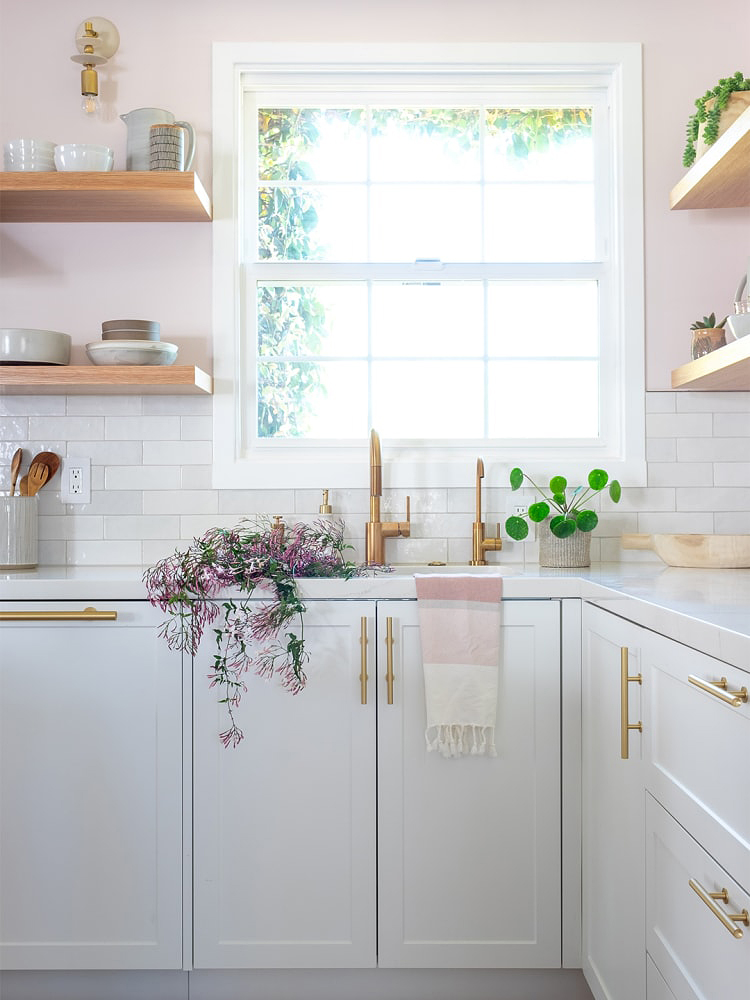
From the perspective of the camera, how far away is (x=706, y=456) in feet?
9.38

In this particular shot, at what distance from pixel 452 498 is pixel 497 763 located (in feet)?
→ 3.04

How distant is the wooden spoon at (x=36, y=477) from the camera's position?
2.79 m

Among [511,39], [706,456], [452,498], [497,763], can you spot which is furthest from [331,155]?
[497,763]

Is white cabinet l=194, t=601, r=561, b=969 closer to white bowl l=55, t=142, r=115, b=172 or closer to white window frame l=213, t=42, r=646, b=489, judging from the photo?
white window frame l=213, t=42, r=646, b=489

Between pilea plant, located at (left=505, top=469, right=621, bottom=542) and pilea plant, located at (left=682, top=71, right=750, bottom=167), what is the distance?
38.7 inches

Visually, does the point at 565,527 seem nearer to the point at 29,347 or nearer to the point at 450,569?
the point at 450,569

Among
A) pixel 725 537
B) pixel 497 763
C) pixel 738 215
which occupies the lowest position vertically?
pixel 497 763

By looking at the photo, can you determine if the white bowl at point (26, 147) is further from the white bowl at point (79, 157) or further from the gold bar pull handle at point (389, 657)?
the gold bar pull handle at point (389, 657)

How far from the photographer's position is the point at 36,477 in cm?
279

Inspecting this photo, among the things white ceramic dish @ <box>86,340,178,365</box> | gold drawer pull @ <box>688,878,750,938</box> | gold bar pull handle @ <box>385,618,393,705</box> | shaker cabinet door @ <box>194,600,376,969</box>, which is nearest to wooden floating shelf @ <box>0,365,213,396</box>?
white ceramic dish @ <box>86,340,178,365</box>

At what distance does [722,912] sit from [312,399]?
205 cm

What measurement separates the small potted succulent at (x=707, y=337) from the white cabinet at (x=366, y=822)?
1065mm

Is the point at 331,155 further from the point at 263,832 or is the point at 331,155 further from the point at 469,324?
the point at 263,832

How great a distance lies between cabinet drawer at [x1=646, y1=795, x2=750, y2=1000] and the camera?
1236 mm
